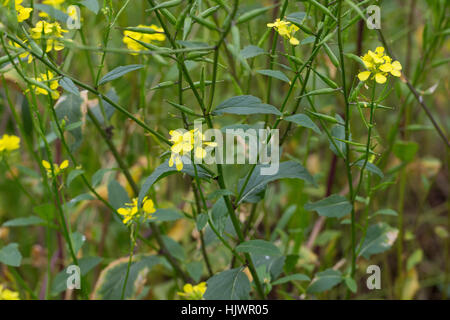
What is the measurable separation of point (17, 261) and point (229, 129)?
0.55 m

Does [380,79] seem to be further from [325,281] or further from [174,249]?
[174,249]

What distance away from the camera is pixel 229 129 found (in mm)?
722

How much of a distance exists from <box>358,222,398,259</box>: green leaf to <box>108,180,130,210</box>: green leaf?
22.8 inches

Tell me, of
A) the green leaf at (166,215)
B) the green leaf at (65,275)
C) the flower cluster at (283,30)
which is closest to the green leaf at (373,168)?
the flower cluster at (283,30)

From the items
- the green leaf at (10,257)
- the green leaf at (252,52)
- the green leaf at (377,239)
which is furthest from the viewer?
the green leaf at (377,239)

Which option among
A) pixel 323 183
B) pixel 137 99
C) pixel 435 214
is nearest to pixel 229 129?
pixel 137 99

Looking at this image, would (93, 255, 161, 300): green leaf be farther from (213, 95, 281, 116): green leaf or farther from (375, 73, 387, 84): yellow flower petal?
(375, 73, 387, 84): yellow flower petal

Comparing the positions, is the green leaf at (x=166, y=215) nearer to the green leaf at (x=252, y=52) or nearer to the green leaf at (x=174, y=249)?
the green leaf at (x=174, y=249)

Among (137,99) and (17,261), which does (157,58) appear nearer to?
(17,261)

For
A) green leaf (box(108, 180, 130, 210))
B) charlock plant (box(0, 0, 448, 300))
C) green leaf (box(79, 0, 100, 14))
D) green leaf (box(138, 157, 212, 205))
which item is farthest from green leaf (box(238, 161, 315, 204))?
green leaf (box(79, 0, 100, 14))

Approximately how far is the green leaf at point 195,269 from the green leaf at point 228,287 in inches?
8.8

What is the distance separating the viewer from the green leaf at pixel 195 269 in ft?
3.40

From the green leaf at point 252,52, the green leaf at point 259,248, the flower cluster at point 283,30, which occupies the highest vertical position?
the flower cluster at point 283,30
